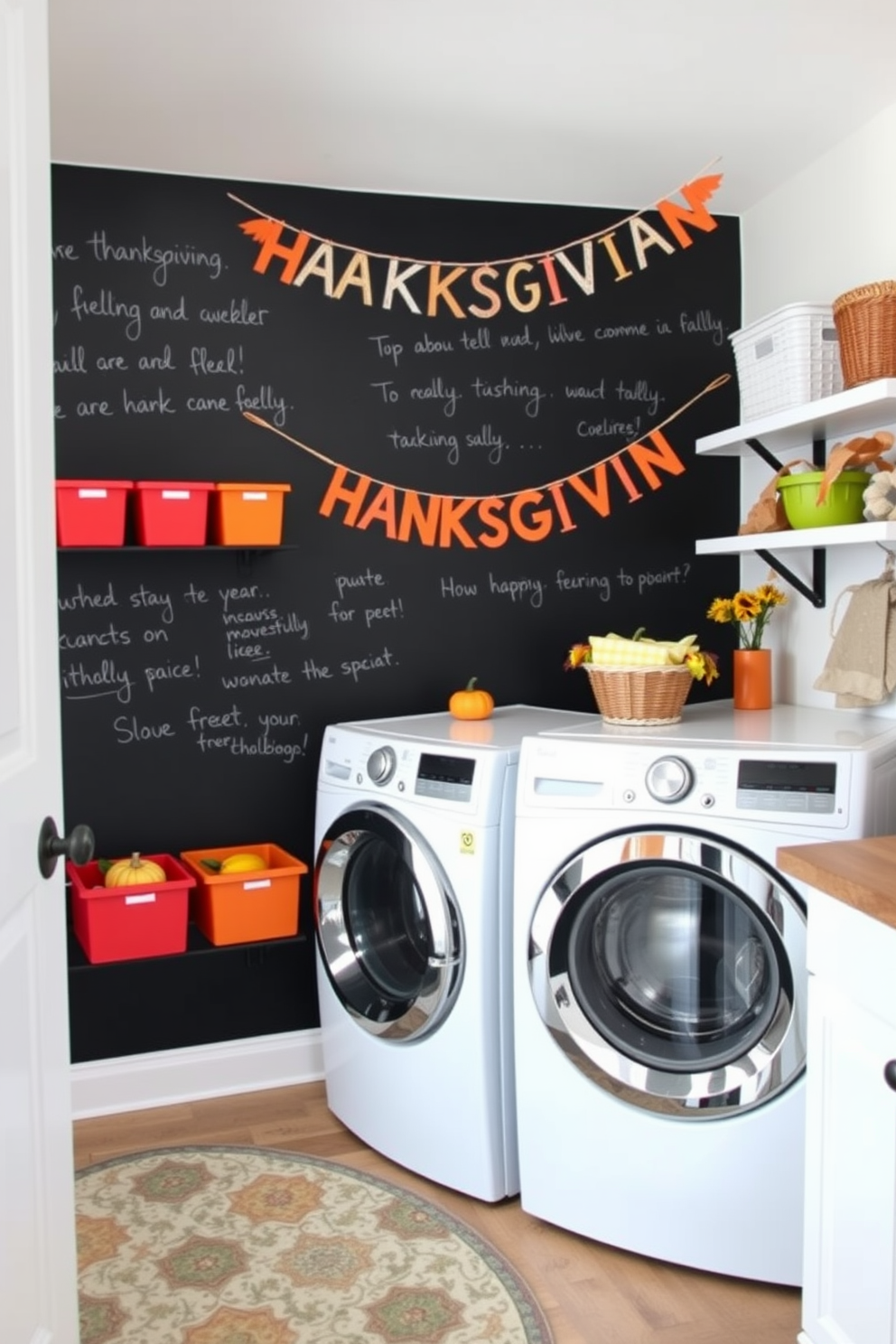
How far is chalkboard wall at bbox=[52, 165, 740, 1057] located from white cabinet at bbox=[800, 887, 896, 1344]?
1699mm

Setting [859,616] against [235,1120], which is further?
[235,1120]

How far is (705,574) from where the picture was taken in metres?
3.44

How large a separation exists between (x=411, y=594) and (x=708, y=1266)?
1752 mm

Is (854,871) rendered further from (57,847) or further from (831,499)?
(831,499)

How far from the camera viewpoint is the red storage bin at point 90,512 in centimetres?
274

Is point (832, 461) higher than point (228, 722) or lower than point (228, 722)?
higher

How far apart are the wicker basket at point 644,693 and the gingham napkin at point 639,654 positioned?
0.02 meters

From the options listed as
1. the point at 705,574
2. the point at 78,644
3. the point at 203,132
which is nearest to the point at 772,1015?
the point at 705,574

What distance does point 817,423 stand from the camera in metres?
2.71

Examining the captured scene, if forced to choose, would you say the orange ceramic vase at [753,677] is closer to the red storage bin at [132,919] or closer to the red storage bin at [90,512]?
the red storage bin at [132,919]

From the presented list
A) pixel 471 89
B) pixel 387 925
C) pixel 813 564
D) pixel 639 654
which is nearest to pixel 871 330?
pixel 813 564

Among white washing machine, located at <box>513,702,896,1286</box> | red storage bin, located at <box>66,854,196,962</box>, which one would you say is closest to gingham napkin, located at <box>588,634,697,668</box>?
white washing machine, located at <box>513,702,896,1286</box>

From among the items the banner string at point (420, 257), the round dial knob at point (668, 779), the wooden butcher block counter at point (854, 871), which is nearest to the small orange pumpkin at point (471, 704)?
the round dial knob at point (668, 779)

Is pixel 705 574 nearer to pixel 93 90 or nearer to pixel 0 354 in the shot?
pixel 93 90
